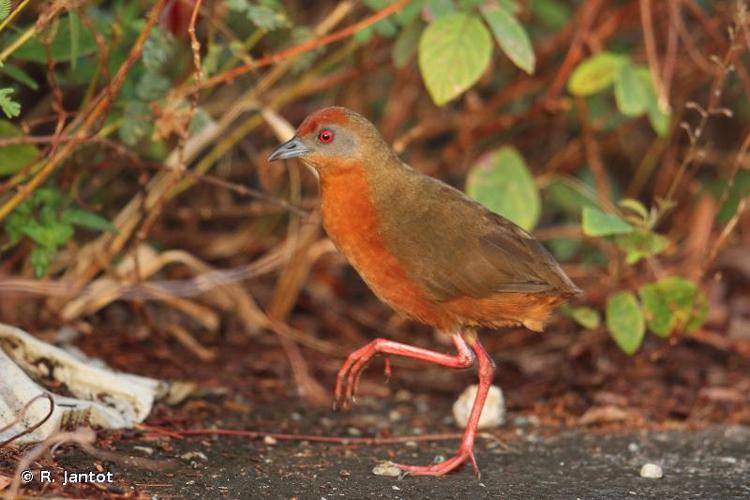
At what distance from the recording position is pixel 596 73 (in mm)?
4836

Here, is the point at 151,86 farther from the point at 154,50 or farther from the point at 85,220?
the point at 85,220

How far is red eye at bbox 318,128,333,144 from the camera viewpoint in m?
3.89

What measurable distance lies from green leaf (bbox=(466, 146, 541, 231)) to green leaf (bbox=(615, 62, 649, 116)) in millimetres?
494

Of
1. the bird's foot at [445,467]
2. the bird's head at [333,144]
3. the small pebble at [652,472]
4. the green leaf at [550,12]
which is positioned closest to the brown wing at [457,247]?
the bird's head at [333,144]

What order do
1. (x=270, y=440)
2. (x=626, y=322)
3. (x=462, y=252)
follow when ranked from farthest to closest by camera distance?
(x=626, y=322)
(x=270, y=440)
(x=462, y=252)

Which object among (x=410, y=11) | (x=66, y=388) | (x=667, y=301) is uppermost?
(x=410, y=11)

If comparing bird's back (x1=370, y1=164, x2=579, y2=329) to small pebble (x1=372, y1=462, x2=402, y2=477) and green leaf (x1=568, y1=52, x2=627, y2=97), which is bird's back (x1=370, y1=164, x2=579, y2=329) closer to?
small pebble (x1=372, y1=462, x2=402, y2=477)

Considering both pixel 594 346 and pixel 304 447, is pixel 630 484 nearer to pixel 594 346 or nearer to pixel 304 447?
pixel 304 447

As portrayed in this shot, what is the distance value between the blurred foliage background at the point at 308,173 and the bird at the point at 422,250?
A: 0.30 m

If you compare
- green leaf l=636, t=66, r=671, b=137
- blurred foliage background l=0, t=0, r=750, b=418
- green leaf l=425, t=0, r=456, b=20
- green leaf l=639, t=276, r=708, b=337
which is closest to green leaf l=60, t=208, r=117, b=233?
blurred foliage background l=0, t=0, r=750, b=418

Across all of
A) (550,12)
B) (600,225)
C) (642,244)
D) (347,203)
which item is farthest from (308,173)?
(600,225)

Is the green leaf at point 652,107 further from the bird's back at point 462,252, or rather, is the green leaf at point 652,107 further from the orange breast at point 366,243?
the orange breast at point 366,243

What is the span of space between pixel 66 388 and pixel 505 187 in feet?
6.61

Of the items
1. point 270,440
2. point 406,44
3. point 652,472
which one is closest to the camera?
point 652,472
